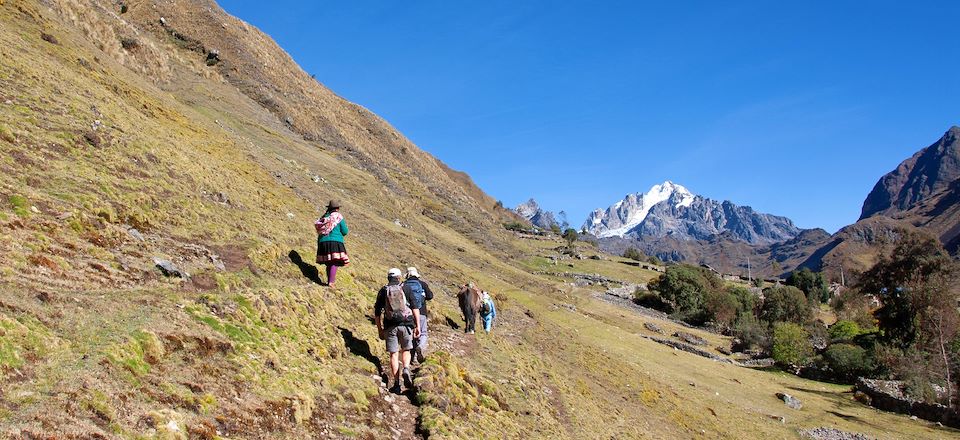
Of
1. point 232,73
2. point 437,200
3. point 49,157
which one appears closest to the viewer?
point 49,157

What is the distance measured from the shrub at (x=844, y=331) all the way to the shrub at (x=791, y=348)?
14246 millimetres

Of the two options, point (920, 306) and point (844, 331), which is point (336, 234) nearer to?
point (920, 306)

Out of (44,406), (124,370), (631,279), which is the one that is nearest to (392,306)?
(124,370)

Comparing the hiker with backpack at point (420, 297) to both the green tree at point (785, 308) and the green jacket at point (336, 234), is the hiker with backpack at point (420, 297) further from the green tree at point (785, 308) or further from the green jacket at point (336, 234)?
the green tree at point (785, 308)

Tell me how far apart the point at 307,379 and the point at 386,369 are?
303cm

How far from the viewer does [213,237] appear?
48.0ft

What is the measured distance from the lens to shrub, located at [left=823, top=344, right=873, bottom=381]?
48.3 meters

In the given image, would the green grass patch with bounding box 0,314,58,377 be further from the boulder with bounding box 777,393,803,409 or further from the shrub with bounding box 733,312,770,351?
the shrub with bounding box 733,312,770,351

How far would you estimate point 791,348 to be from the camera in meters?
52.8

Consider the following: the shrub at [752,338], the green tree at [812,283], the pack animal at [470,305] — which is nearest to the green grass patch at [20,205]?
the pack animal at [470,305]

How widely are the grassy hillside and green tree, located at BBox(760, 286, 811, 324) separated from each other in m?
56.5

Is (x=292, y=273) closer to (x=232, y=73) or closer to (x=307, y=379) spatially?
(x=307, y=379)

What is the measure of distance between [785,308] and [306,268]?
9407 centimetres

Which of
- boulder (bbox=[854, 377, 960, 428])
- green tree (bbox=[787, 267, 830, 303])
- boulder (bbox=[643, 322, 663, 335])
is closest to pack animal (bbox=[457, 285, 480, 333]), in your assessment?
boulder (bbox=[854, 377, 960, 428])
